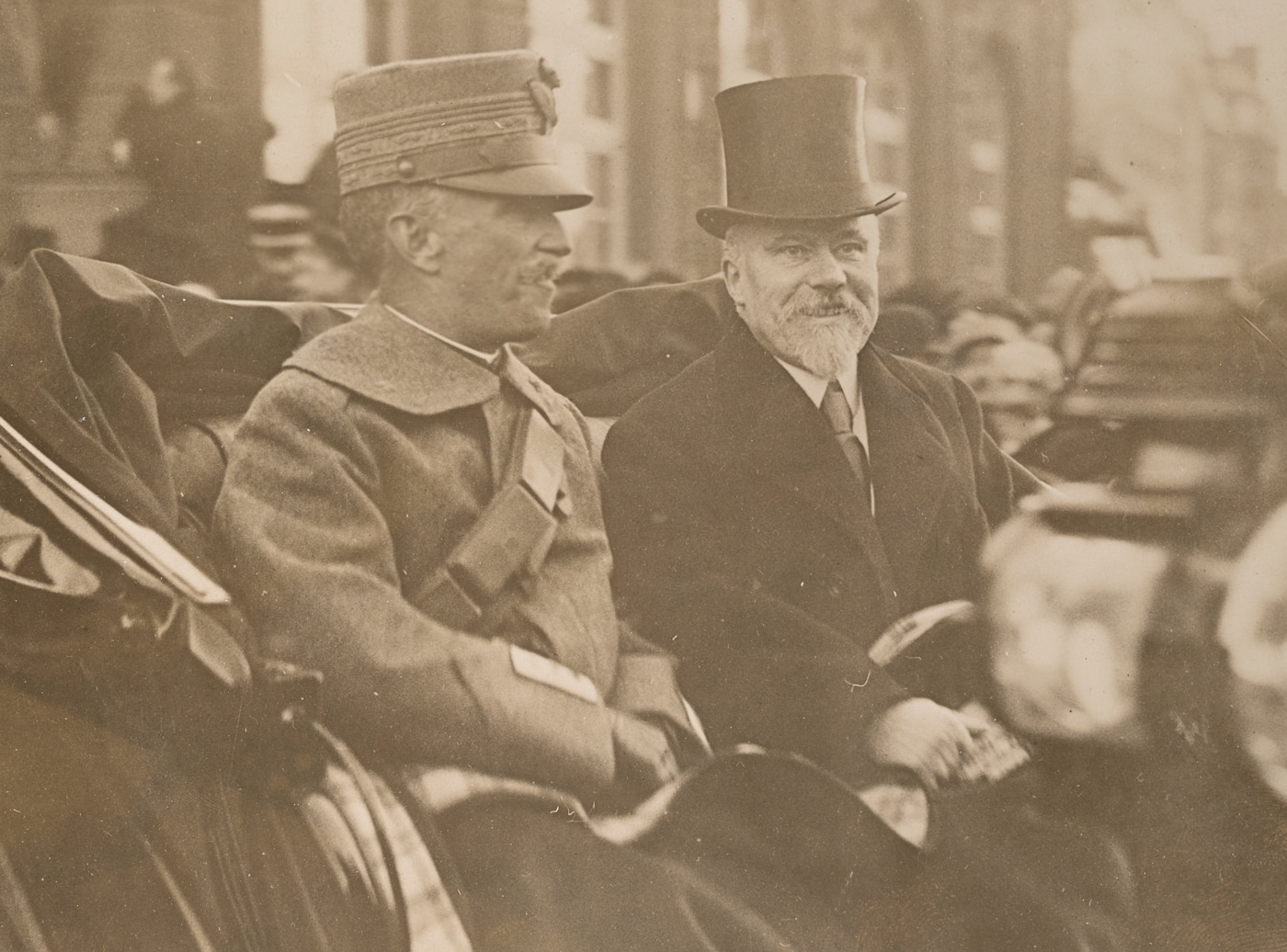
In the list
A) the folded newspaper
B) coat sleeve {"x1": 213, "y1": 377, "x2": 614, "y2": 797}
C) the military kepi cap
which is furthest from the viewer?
the folded newspaper

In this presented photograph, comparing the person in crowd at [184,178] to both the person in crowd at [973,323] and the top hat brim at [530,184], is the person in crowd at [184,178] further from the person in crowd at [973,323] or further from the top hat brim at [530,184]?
the person in crowd at [973,323]

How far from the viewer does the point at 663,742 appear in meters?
3.67

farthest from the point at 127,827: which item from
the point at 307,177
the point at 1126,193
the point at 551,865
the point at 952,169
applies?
the point at 1126,193

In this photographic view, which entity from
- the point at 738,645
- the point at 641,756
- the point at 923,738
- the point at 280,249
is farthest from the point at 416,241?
the point at 923,738

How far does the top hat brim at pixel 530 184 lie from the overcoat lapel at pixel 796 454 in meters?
0.60

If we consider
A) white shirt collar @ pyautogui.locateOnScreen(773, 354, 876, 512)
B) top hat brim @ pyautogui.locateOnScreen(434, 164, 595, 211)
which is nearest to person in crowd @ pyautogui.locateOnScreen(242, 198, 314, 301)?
top hat brim @ pyautogui.locateOnScreen(434, 164, 595, 211)

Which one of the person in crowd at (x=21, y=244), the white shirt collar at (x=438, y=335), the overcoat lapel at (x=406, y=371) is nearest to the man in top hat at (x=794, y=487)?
the overcoat lapel at (x=406, y=371)

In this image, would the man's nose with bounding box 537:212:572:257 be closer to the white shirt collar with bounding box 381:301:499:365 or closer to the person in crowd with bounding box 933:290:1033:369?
the white shirt collar with bounding box 381:301:499:365

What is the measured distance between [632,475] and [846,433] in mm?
628

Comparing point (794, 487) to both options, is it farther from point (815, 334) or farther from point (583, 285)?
point (583, 285)

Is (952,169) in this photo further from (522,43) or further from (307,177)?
(307,177)

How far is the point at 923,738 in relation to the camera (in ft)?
12.1

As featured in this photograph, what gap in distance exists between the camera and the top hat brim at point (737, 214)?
3682 millimetres

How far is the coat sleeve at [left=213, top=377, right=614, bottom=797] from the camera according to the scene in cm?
350
